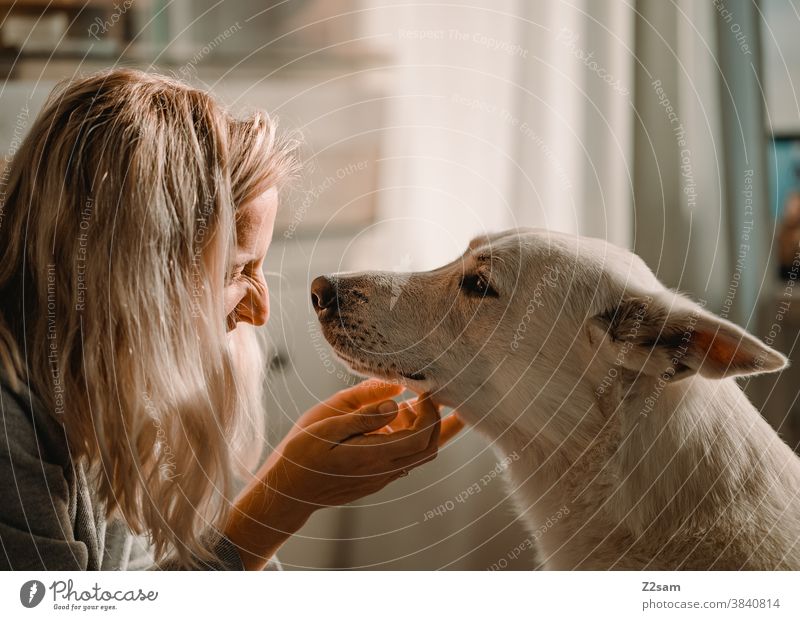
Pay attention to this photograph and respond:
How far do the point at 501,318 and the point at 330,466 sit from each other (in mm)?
387

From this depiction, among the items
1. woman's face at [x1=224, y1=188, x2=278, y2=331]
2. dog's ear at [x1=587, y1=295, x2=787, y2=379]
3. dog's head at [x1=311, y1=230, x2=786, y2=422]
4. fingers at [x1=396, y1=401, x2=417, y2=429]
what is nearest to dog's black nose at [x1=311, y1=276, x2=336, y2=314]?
dog's head at [x1=311, y1=230, x2=786, y2=422]

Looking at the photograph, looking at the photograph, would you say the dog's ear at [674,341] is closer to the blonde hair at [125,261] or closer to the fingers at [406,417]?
the fingers at [406,417]

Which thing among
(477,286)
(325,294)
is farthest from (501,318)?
(325,294)

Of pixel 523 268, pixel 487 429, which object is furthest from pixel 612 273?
pixel 487 429

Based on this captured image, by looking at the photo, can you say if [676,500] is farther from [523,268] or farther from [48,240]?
[48,240]

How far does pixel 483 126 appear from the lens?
1.53 m

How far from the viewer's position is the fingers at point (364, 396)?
122cm

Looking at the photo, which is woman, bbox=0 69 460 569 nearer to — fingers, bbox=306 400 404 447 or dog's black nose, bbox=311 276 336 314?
fingers, bbox=306 400 404 447

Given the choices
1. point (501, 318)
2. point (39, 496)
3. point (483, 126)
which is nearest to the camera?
point (39, 496)

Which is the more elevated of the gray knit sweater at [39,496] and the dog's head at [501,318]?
the dog's head at [501,318]

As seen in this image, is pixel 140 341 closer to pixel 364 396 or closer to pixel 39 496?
pixel 39 496

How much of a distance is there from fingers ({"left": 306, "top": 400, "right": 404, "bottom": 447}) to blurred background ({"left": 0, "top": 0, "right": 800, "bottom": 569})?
34cm

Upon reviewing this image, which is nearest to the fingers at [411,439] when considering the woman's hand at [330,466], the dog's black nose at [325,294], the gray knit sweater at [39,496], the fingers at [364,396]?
the woman's hand at [330,466]

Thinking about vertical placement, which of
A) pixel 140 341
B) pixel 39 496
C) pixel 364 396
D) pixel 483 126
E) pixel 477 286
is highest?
pixel 483 126
